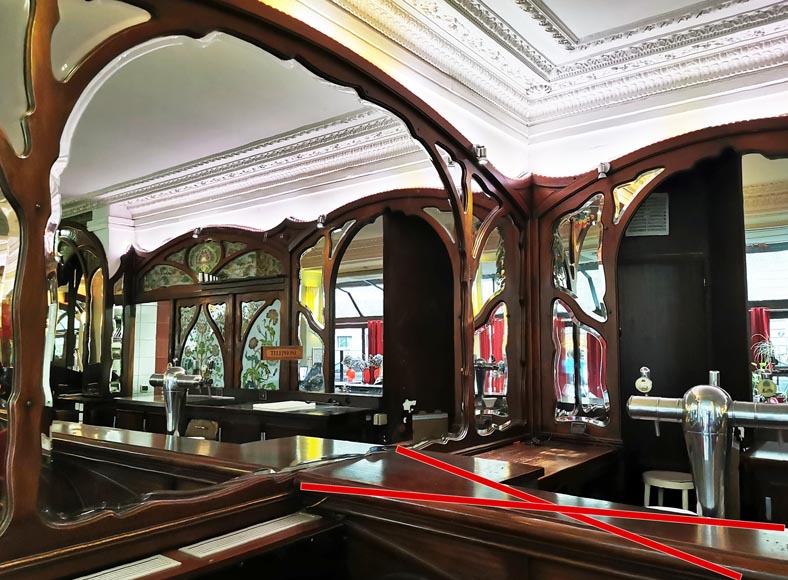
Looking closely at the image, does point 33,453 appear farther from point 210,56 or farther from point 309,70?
point 309,70

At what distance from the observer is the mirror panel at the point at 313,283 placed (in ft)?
6.31

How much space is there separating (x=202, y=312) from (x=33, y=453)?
0.50m

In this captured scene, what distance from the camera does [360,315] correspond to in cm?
216

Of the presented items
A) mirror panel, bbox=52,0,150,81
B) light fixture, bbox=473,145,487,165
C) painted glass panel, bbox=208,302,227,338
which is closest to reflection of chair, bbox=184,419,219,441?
painted glass panel, bbox=208,302,227,338

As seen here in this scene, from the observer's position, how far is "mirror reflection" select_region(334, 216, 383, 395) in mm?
2031

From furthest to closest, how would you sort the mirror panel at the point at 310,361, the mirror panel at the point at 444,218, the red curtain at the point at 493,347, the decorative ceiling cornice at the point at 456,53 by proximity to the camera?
the red curtain at the point at 493,347
the mirror panel at the point at 444,218
the decorative ceiling cornice at the point at 456,53
the mirror panel at the point at 310,361

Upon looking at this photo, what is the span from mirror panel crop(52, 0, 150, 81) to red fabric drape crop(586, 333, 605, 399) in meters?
2.47

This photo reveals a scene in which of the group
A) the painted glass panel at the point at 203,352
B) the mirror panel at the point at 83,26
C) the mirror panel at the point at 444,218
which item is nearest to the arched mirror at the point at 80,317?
the painted glass panel at the point at 203,352

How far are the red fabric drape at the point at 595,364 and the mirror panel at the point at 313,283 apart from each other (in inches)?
65.1

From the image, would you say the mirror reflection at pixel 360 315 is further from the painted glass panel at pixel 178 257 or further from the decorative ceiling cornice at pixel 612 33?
the decorative ceiling cornice at pixel 612 33

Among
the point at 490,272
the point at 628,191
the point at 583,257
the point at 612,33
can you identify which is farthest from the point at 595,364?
the point at 612,33

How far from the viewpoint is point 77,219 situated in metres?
1.28

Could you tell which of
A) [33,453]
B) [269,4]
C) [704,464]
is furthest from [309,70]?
[704,464]

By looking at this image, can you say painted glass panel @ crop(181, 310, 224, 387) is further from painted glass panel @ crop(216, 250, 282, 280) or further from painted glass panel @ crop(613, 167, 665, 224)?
painted glass panel @ crop(613, 167, 665, 224)
